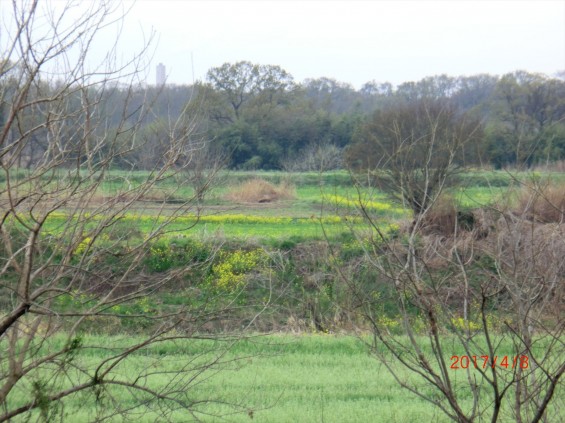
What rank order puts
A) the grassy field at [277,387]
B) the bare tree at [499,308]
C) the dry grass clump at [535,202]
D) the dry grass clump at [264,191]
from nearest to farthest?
1. the bare tree at [499,308]
2. the dry grass clump at [535,202]
3. the grassy field at [277,387]
4. the dry grass clump at [264,191]

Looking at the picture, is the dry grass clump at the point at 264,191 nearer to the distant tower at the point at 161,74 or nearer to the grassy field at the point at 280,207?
the grassy field at the point at 280,207

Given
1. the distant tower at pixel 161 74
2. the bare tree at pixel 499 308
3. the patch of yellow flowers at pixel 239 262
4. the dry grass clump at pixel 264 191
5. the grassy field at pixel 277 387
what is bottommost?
the patch of yellow flowers at pixel 239 262

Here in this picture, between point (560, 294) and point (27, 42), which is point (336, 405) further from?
point (27, 42)

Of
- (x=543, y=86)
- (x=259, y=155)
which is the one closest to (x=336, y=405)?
(x=259, y=155)

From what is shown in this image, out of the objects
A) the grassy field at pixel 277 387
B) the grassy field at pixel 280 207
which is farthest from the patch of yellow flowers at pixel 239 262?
the grassy field at pixel 277 387

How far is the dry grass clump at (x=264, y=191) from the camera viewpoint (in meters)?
27.8

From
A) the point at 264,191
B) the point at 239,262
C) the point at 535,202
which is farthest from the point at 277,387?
the point at 264,191

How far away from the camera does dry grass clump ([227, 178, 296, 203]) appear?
27819 millimetres

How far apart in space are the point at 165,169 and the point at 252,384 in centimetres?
365

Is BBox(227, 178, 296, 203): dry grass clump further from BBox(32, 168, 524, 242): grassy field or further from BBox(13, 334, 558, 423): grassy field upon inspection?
BBox(13, 334, 558, 423): grassy field

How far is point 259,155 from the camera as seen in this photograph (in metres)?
34.0

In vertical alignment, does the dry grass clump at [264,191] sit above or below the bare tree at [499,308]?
below

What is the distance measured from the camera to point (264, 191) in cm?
2959

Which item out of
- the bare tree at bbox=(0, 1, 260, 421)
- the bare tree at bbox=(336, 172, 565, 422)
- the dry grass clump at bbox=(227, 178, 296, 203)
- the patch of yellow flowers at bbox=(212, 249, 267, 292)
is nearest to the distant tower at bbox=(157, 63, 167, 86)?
the bare tree at bbox=(0, 1, 260, 421)
